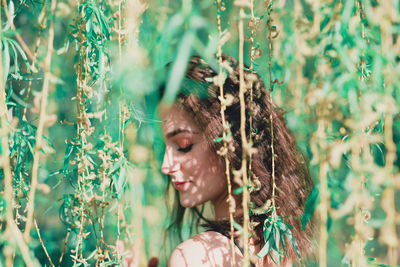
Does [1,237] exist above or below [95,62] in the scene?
below

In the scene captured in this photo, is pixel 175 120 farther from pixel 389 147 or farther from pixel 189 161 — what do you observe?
pixel 389 147

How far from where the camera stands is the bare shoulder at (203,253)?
1.19 m

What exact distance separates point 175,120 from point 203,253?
0.44 metres

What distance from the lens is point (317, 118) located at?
741mm

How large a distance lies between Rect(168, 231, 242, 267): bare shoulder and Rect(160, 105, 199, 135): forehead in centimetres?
35

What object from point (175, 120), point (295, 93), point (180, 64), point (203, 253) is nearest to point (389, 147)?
point (295, 93)

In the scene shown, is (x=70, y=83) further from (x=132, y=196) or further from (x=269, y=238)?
(x=269, y=238)

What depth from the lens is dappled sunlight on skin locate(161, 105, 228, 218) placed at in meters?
1.33

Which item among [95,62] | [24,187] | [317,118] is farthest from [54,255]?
[317,118]

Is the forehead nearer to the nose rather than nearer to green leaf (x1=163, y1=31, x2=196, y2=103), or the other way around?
the nose

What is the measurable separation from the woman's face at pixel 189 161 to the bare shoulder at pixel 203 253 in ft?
0.57

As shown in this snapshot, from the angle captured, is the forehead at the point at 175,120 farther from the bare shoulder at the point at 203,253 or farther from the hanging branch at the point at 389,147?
the hanging branch at the point at 389,147

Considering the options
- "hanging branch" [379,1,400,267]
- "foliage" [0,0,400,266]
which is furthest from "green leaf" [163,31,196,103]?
"hanging branch" [379,1,400,267]

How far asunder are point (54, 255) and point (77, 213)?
3.09 ft
